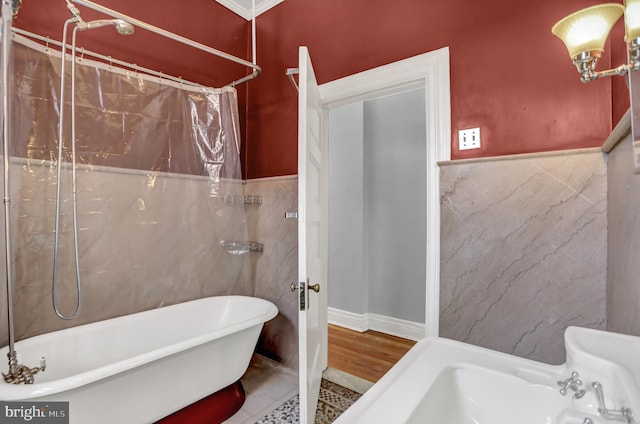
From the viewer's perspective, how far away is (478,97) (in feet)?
5.06

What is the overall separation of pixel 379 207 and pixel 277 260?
47.7 inches

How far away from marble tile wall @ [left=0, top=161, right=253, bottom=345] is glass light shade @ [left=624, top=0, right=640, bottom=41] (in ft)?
7.04

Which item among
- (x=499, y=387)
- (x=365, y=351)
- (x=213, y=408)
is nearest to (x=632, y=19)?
(x=499, y=387)

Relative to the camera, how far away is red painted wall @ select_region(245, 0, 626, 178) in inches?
52.3

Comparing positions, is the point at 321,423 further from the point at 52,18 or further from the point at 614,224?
the point at 52,18

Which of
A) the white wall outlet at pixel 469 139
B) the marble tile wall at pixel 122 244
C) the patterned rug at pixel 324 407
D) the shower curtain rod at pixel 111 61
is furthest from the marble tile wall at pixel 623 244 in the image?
the shower curtain rod at pixel 111 61

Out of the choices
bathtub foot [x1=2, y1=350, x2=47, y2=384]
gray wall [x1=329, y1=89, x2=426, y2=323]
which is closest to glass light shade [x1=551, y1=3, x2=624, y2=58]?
gray wall [x1=329, y1=89, x2=426, y2=323]

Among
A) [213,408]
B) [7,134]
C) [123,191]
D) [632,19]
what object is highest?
[632,19]

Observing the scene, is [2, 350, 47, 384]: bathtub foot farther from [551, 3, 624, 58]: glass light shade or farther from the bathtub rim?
[551, 3, 624, 58]: glass light shade

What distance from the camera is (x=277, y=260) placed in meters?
2.34

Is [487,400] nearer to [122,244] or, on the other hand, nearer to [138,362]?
[138,362]

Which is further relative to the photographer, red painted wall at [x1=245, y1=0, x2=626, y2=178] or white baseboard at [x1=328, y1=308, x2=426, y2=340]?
white baseboard at [x1=328, y1=308, x2=426, y2=340]

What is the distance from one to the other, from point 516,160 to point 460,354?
0.89 metres

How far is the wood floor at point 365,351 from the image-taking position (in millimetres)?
2285
